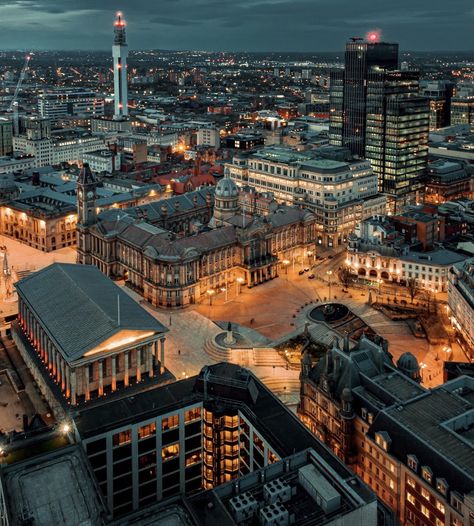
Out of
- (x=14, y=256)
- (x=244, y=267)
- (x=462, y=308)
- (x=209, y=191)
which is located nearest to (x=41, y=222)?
(x=14, y=256)

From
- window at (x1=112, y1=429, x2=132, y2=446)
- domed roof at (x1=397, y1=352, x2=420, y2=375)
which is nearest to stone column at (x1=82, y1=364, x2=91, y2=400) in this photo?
window at (x1=112, y1=429, x2=132, y2=446)

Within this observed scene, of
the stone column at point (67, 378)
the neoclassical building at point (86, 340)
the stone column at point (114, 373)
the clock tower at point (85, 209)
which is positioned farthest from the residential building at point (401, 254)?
the stone column at point (67, 378)

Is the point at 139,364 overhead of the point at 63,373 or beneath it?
overhead

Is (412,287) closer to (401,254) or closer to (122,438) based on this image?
(401,254)

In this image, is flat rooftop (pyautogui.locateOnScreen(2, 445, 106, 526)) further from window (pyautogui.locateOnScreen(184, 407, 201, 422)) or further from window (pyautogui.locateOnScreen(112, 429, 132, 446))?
window (pyautogui.locateOnScreen(184, 407, 201, 422))

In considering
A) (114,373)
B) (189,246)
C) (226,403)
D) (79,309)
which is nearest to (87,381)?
(114,373)

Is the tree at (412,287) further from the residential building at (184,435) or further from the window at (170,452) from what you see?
the window at (170,452)

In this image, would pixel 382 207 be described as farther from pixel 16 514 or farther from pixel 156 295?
pixel 16 514
